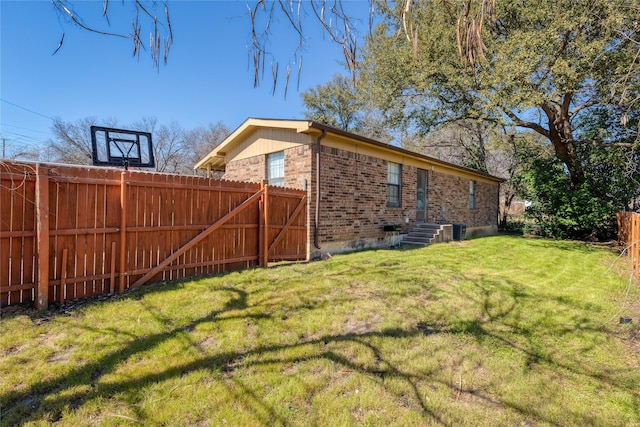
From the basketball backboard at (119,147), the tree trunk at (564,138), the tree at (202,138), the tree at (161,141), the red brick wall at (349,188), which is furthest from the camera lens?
the tree at (202,138)

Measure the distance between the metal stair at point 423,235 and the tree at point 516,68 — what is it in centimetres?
443

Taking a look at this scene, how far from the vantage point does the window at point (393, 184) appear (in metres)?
10.5

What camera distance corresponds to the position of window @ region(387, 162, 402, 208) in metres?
10.5

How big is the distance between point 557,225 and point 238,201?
15404 millimetres

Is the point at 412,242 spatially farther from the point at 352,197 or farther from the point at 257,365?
the point at 257,365

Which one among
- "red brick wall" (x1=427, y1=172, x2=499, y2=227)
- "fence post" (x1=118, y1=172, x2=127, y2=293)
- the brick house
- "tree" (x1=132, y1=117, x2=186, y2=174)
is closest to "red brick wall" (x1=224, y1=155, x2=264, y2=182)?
the brick house

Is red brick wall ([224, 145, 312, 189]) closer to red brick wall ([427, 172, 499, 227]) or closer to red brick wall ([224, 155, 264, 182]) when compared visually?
red brick wall ([224, 155, 264, 182])

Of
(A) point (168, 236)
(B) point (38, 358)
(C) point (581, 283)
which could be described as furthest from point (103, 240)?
(C) point (581, 283)

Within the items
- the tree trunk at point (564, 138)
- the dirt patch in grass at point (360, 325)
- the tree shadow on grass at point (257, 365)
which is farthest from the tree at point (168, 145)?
the dirt patch in grass at point (360, 325)

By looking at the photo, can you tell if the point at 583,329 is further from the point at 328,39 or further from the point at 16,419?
the point at 16,419

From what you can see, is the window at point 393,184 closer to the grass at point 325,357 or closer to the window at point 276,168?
the window at point 276,168

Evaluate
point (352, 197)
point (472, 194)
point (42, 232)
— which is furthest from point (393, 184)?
point (42, 232)

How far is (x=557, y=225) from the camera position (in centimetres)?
1459

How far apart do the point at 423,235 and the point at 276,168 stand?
18.3ft
